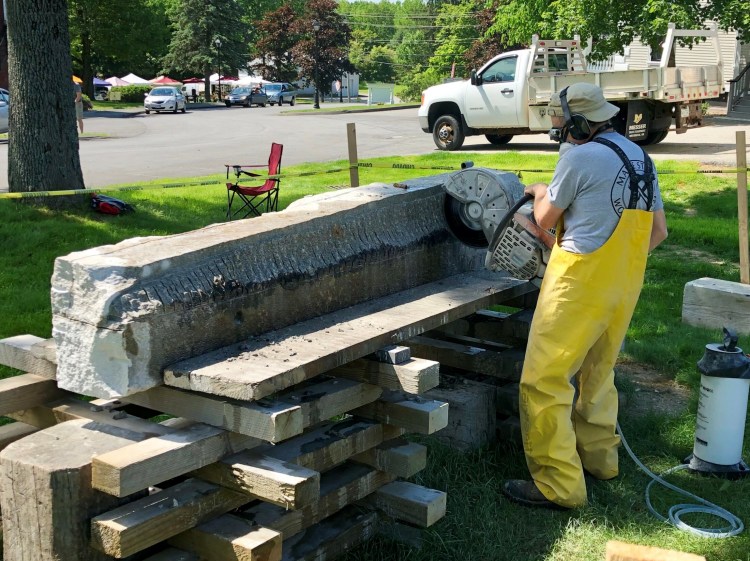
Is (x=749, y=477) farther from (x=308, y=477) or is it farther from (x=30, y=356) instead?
(x=30, y=356)

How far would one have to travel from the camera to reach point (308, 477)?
298 cm

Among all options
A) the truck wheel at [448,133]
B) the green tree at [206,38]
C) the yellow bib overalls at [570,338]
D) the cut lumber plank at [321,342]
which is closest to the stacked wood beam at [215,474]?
the cut lumber plank at [321,342]

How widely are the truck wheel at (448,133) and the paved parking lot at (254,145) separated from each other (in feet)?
0.96

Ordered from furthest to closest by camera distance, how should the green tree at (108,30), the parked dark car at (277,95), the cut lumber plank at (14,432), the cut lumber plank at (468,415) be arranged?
the parked dark car at (277,95) < the green tree at (108,30) < the cut lumber plank at (468,415) < the cut lumber plank at (14,432)

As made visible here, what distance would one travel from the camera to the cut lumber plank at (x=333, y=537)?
3469 millimetres

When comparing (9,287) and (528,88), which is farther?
(528,88)

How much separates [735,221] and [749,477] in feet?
22.2

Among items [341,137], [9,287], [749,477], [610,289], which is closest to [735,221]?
[749,477]

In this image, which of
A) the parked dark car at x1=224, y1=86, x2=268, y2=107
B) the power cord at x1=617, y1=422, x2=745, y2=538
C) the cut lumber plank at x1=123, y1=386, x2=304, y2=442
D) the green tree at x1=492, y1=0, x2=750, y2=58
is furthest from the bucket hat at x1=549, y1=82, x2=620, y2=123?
the parked dark car at x1=224, y1=86, x2=268, y2=107

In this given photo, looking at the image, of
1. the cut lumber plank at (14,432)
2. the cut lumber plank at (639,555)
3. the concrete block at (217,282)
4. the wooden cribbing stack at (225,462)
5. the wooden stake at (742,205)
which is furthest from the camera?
the wooden stake at (742,205)

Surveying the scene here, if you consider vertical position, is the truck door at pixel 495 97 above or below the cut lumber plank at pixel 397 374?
above

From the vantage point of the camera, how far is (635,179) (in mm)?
4070

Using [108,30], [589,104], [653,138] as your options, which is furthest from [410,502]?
[108,30]

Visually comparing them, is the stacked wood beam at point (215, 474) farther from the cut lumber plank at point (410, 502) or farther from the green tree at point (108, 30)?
the green tree at point (108, 30)
